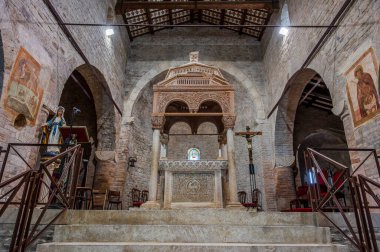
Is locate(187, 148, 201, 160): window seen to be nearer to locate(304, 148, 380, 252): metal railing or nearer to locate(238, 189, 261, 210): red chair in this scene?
locate(238, 189, 261, 210): red chair

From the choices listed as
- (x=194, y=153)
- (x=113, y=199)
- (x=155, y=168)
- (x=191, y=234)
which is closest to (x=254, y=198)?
(x=194, y=153)

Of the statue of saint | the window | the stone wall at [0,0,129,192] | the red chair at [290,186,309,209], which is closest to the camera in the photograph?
the stone wall at [0,0,129,192]

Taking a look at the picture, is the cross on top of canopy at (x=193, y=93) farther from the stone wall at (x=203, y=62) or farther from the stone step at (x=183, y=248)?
the stone wall at (x=203, y=62)

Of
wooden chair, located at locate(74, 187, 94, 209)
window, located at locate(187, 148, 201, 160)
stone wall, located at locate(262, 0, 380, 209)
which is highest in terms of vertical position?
stone wall, located at locate(262, 0, 380, 209)

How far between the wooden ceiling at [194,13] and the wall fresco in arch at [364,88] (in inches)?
222

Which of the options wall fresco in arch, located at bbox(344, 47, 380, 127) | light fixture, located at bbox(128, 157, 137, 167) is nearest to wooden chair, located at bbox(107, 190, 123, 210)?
light fixture, located at bbox(128, 157, 137, 167)

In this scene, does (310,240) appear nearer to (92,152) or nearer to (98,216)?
(98,216)

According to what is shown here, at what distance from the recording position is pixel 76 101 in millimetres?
10328

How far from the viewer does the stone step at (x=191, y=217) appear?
138 inches

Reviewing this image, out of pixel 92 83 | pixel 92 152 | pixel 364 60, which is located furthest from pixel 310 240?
pixel 92 152

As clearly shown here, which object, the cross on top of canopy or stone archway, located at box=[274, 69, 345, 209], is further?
stone archway, located at box=[274, 69, 345, 209]

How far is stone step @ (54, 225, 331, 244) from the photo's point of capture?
2986 mm

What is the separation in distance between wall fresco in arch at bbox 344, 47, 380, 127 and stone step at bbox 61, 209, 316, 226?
8.54 feet

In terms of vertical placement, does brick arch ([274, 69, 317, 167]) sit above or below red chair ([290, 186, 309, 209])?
above
